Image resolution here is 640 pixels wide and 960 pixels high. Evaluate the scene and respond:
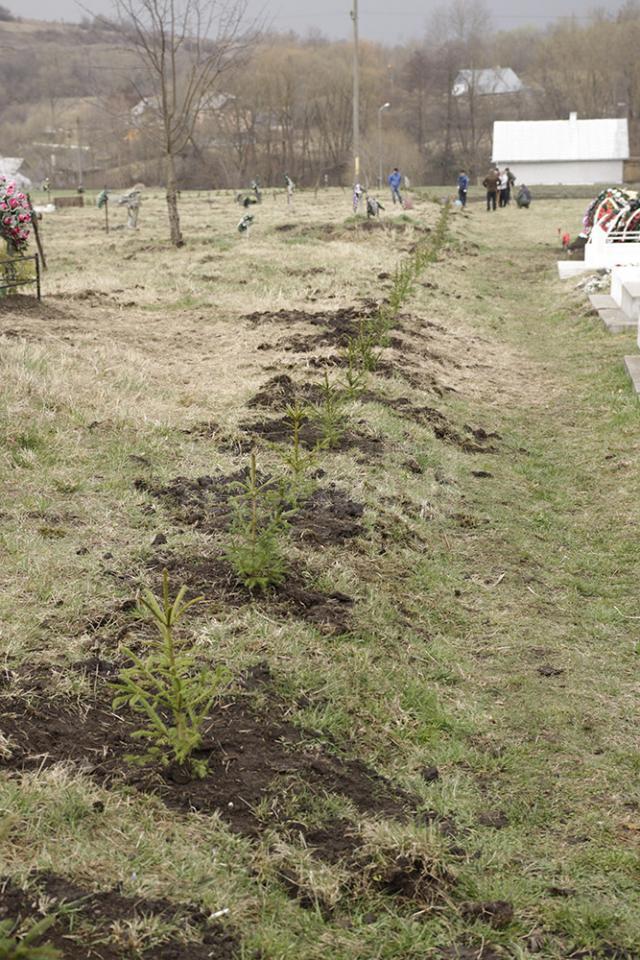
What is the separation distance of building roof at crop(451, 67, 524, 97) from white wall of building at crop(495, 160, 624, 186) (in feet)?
95.0

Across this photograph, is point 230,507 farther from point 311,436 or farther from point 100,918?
point 100,918

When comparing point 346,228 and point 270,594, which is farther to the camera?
point 346,228

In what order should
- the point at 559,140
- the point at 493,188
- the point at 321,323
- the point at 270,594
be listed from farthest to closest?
the point at 559,140 → the point at 493,188 → the point at 321,323 → the point at 270,594

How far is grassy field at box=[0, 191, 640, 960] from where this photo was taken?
120 inches

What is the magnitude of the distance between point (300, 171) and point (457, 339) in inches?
2358

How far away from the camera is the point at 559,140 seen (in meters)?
61.0

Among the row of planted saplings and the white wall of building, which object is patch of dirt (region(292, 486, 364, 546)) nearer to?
the row of planted saplings

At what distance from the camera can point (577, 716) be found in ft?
14.3

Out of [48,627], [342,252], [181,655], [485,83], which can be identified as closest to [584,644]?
[181,655]

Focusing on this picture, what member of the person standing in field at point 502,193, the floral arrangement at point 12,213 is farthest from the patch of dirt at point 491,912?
the person standing in field at point 502,193

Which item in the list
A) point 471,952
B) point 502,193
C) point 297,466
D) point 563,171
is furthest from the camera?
point 563,171

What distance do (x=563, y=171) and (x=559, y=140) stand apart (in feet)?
5.57

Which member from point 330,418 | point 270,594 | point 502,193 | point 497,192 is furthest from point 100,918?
point 502,193

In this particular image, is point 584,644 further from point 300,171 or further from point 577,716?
point 300,171
